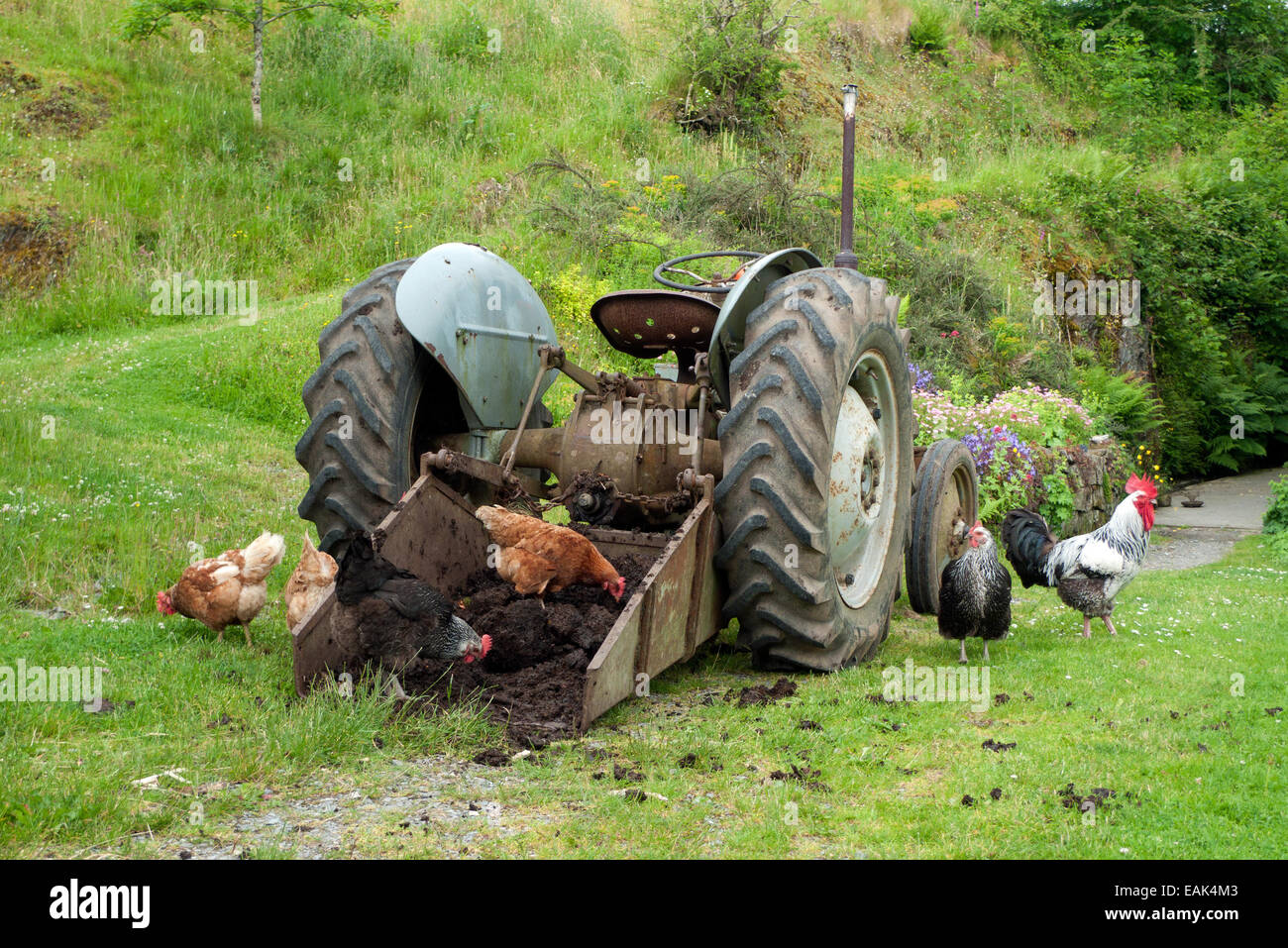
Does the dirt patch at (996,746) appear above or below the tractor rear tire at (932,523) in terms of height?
below

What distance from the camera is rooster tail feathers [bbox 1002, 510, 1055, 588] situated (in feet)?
22.2

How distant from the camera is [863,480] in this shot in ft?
16.9

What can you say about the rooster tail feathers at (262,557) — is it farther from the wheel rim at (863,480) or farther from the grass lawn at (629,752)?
the wheel rim at (863,480)

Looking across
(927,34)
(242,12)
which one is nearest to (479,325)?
(242,12)

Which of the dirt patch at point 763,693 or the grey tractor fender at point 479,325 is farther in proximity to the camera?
the grey tractor fender at point 479,325

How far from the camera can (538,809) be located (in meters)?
3.15

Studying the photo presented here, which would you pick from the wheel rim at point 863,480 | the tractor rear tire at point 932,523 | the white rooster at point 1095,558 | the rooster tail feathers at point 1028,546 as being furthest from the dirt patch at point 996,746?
the rooster tail feathers at point 1028,546

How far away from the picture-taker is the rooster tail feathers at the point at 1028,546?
6.77 metres

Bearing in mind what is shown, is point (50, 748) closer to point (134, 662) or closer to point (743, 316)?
point (134, 662)

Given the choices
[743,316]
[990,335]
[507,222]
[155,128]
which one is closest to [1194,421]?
[990,335]

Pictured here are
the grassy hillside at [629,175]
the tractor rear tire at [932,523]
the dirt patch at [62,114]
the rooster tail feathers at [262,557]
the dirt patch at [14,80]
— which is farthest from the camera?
the dirt patch at [14,80]

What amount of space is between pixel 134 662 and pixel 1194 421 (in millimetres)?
16589

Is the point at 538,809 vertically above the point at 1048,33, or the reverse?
the point at 1048,33

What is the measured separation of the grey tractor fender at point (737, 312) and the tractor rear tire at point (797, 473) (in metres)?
0.16
